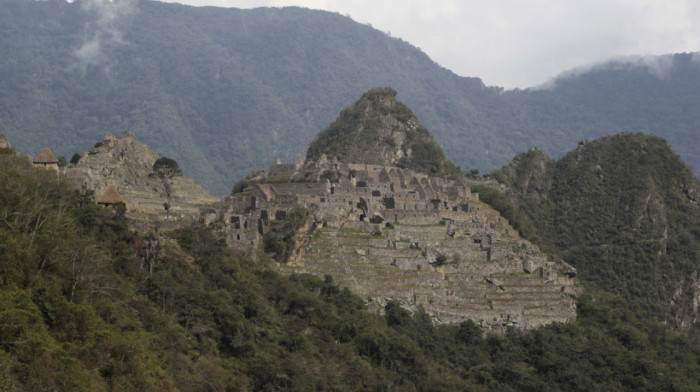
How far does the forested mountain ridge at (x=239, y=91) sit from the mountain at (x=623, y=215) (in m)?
30.4

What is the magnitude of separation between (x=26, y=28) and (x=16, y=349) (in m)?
123

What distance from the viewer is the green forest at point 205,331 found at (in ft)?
95.9

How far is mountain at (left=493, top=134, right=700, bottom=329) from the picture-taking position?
3637 inches

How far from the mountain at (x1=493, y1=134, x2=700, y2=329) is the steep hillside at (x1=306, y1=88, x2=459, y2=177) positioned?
46.2 feet

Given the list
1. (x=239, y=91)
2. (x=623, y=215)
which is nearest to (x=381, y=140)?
(x=623, y=215)

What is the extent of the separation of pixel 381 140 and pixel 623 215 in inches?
1325

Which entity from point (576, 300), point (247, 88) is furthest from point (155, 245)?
point (247, 88)

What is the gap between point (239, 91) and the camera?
14338cm

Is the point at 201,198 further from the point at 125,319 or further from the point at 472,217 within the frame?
the point at 125,319

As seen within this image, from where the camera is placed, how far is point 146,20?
159 m

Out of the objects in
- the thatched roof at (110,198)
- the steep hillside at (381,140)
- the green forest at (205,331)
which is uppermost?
the steep hillside at (381,140)

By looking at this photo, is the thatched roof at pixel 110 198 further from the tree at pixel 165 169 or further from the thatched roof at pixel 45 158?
the tree at pixel 165 169

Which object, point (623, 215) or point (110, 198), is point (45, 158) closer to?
point (110, 198)

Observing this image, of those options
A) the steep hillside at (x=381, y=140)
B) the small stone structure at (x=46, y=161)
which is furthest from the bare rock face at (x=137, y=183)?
the steep hillside at (x=381, y=140)
